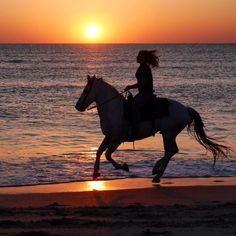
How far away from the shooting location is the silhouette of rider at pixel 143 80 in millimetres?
12141

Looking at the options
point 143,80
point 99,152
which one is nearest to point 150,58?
point 143,80

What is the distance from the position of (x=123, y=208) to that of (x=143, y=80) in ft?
10.6

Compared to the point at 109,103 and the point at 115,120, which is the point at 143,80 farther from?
the point at 115,120

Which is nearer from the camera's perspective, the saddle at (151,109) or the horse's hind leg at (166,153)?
the saddle at (151,109)

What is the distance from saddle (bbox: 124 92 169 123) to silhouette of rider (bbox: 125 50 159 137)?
0.07 m

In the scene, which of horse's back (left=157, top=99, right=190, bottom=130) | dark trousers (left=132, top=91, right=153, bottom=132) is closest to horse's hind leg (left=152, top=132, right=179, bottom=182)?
horse's back (left=157, top=99, right=190, bottom=130)

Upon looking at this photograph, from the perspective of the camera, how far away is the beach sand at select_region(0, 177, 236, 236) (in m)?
7.92

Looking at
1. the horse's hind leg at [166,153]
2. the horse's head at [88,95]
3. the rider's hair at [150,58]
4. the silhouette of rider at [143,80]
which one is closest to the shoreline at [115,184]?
the horse's hind leg at [166,153]

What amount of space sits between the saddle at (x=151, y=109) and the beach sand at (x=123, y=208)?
1289 mm

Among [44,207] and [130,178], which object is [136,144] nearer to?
[130,178]

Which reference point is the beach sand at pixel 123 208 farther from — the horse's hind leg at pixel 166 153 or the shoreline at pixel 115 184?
the horse's hind leg at pixel 166 153

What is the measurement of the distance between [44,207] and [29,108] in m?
21.9

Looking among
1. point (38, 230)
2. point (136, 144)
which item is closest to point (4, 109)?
point (136, 144)

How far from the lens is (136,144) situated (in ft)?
60.3
